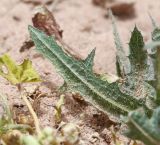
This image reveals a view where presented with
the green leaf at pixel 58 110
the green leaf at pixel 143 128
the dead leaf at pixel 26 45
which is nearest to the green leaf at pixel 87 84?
the green leaf at pixel 58 110

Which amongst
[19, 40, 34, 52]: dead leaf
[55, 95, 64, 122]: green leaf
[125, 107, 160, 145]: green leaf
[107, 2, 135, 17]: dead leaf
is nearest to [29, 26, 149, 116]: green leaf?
[55, 95, 64, 122]: green leaf

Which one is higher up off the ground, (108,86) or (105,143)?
(108,86)

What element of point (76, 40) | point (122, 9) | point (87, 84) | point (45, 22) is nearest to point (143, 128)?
point (87, 84)

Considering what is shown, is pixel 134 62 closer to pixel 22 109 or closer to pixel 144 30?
pixel 22 109

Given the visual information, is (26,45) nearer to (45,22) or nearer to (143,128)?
(45,22)

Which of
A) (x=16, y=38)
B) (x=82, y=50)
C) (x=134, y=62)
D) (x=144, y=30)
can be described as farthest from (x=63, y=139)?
(x=144, y=30)

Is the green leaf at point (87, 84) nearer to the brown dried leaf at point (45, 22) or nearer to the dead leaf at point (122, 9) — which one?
the brown dried leaf at point (45, 22)

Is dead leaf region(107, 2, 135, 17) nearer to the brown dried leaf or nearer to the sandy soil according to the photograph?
the sandy soil
